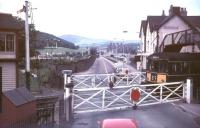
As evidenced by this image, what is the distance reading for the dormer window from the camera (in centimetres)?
3203

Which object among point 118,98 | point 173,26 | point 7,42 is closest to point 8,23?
point 7,42

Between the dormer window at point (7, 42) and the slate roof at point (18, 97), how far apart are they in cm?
1304

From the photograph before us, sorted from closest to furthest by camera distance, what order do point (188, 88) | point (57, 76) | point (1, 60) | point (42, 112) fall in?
point (42, 112), point (188, 88), point (1, 60), point (57, 76)

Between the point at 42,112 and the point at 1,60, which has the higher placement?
the point at 1,60

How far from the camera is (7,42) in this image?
32.4 metres

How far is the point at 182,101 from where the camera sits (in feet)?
79.5

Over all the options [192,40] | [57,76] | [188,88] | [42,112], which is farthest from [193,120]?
[57,76]

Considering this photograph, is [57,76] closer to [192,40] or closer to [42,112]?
[192,40]

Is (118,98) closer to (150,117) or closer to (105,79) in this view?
(150,117)

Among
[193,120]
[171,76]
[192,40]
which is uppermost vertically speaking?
[192,40]

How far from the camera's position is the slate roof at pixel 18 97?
18.4m

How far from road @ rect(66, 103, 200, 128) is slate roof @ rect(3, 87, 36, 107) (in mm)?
2683

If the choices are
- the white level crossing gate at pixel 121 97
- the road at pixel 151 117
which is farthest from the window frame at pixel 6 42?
the road at pixel 151 117

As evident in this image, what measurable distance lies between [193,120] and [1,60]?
18256 mm
